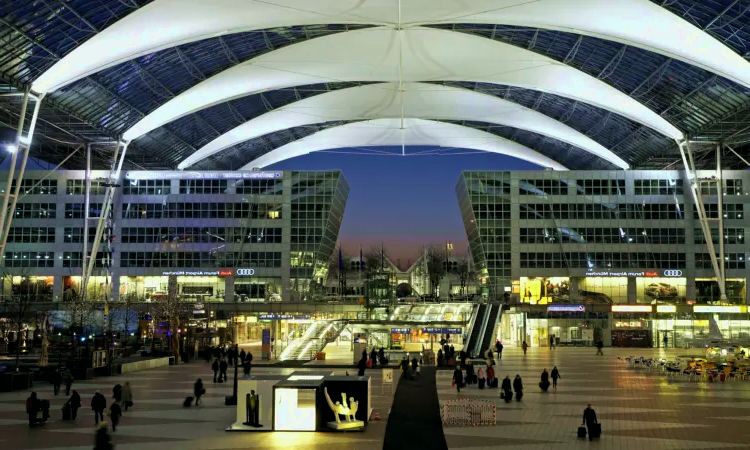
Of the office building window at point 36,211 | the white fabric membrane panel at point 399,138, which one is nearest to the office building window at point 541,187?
the white fabric membrane panel at point 399,138

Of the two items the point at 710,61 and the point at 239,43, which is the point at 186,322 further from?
the point at 710,61

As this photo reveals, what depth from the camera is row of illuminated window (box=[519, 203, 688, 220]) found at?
83750 millimetres

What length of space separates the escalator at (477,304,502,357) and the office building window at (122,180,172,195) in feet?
132

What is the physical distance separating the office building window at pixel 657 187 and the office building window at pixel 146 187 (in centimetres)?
4981

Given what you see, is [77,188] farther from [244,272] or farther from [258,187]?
[244,272]

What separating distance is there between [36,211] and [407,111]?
41208mm

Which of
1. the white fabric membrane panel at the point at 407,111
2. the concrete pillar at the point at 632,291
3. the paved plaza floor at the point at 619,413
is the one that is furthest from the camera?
the concrete pillar at the point at 632,291

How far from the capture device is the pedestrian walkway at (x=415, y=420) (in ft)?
68.3

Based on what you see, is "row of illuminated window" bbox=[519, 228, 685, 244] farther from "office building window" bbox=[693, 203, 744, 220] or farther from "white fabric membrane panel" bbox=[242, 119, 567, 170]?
"white fabric membrane panel" bbox=[242, 119, 567, 170]

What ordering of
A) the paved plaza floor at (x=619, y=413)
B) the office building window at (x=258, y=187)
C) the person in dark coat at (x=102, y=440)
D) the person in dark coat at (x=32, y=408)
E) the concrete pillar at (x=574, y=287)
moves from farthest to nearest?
the office building window at (x=258, y=187)
the concrete pillar at (x=574, y=287)
the person in dark coat at (x=32, y=408)
the paved plaza floor at (x=619, y=413)
the person in dark coat at (x=102, y=440)

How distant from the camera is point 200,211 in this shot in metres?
86.2

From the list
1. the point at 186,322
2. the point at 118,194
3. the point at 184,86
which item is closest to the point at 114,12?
the point at 184,86

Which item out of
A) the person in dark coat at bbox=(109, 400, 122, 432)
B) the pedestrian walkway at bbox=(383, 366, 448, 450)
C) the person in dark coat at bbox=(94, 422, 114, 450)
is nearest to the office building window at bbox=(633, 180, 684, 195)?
the pedestrian walkway at bbox=(383, 366, 448, 450)

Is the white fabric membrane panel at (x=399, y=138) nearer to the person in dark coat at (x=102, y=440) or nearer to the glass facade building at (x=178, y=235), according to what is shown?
the glass facade building at (x=178, y=235)
